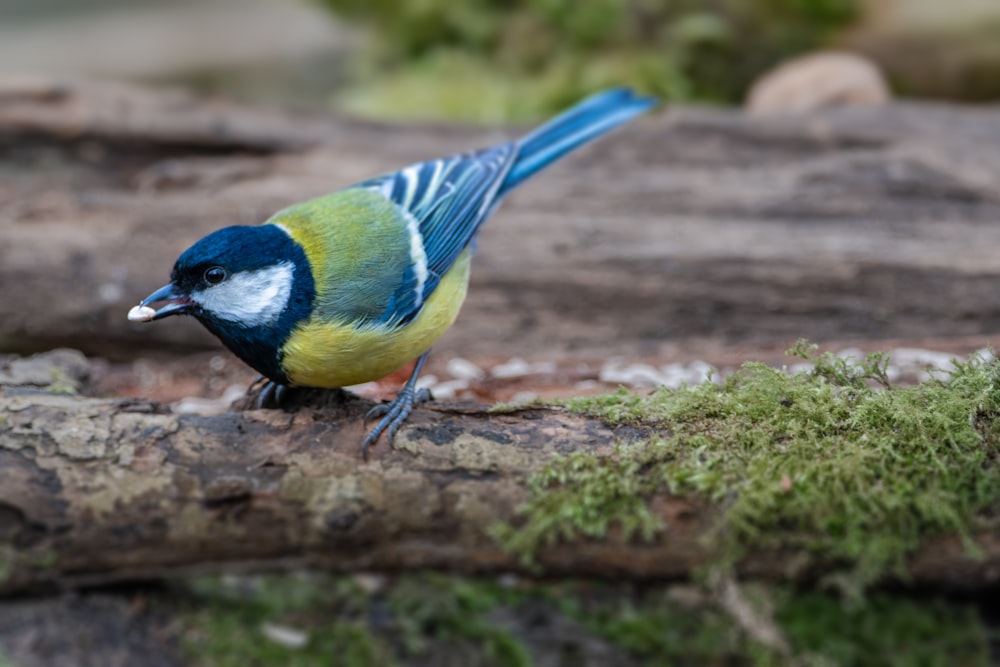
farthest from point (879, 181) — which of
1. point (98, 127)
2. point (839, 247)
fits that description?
point (98, 127)

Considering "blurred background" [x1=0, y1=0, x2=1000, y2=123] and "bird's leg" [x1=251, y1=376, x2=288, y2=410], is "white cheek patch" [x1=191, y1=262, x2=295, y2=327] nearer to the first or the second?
"bird's leg" [x1=251, y1=376, x2=288, y2=410]

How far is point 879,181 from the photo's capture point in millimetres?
4215

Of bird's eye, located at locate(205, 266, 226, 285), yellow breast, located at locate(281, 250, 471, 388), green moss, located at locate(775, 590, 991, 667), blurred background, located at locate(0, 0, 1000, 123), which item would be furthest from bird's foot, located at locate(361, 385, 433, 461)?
blurred background, located at locate(0, 0, 1000, 123)

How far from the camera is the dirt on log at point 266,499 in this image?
2.19 meters

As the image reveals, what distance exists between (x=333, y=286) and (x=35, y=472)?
890 millimetres

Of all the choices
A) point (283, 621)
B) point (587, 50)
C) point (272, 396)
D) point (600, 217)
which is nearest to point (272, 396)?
point (272, 396)

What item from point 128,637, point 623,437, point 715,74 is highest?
point 715,74

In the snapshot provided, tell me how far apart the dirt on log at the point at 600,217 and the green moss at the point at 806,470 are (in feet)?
4.69

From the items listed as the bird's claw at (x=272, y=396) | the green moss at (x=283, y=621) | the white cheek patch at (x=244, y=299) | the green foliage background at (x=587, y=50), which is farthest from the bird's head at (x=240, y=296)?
the green foliage background at (x=587, y=50)

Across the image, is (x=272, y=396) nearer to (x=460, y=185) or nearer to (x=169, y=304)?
(x=169, y=304)

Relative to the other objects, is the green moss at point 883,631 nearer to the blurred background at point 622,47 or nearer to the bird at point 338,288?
the bird at point 338,288

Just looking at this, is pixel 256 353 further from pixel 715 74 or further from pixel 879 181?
pixel 715 74

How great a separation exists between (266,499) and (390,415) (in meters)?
0.38

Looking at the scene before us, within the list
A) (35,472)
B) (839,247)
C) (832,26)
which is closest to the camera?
(35,472)
